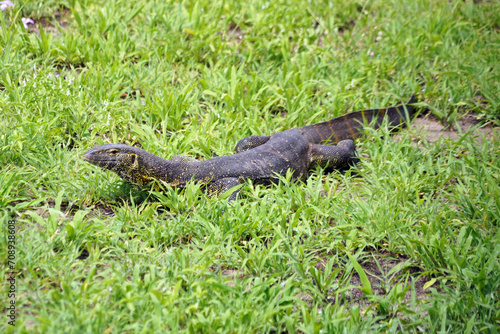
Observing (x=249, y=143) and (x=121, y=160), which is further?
(x=249, y=143)

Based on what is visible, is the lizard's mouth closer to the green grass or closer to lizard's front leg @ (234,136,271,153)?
the green grass

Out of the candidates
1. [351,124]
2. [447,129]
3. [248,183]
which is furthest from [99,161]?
[447,129]

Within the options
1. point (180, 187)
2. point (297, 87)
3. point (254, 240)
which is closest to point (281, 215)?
point (254, 240)

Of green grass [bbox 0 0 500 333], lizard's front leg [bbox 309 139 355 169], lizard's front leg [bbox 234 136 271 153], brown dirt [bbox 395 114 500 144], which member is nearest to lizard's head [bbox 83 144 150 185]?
green grass [bbox 0 0 500 333]

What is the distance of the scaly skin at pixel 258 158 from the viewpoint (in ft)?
13.2

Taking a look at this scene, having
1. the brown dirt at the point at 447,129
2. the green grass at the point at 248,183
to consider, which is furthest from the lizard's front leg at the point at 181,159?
the brown dirt at the point at 447,129

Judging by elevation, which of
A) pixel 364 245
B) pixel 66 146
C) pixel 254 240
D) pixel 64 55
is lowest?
pixel 364 245

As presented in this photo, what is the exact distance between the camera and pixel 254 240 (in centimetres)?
360

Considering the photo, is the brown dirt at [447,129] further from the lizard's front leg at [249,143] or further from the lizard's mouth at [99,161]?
the lizard's mouth at [99,161]

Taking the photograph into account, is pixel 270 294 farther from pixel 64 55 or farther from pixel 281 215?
pixel 64 55

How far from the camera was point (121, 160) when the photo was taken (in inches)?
156

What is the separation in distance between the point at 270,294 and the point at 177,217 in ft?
3.94

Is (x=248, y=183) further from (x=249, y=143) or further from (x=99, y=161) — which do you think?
(x=99, y=161)

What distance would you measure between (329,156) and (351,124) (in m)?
0.75
